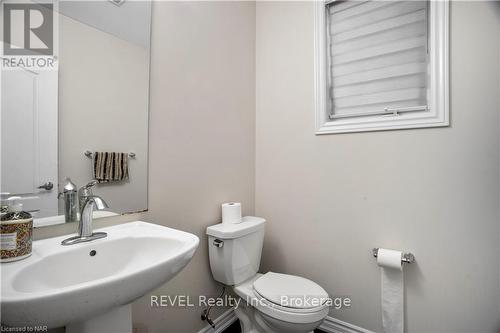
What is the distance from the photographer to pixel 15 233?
71cm

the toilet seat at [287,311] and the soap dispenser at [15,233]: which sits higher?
the soap dispenser at [15,233]

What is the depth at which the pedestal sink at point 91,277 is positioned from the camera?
0.53 meters

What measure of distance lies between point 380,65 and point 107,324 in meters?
1.80

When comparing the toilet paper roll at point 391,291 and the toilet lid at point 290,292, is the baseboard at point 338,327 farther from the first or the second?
the toilet lid at point 290,292

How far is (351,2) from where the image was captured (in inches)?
61.6

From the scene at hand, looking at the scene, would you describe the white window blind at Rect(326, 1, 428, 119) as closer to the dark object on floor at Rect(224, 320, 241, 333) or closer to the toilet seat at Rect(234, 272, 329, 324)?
the toilet seat at Rect(234, 272, 329, 324)

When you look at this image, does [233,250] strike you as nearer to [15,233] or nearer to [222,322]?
[222,322]

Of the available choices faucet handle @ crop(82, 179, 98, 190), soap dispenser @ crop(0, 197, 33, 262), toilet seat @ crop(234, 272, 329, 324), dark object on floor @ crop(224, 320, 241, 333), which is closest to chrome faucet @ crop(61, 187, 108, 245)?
faucet handle @ crop(82, 179, 98, 190)

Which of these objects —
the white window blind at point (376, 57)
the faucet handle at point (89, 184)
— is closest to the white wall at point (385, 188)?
the white window blind at point (376, 57)

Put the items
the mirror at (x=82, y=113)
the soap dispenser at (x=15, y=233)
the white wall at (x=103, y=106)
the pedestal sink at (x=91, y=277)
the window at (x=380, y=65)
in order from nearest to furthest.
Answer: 1. the pedestal sink at (x=91, y=277)
2. the soap dispenser at (x=15, y=233)
3. the mirror at (x=82, y=113)
4. the white wall at (x=103, y=106)
5. the window at (x=380, y=65)

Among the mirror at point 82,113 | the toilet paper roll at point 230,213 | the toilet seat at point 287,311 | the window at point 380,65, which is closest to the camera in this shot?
the mirror at point 82,113

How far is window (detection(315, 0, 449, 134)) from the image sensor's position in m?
1.28

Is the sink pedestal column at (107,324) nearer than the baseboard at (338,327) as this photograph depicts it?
Yes

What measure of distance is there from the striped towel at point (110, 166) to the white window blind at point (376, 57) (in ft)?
4.20
